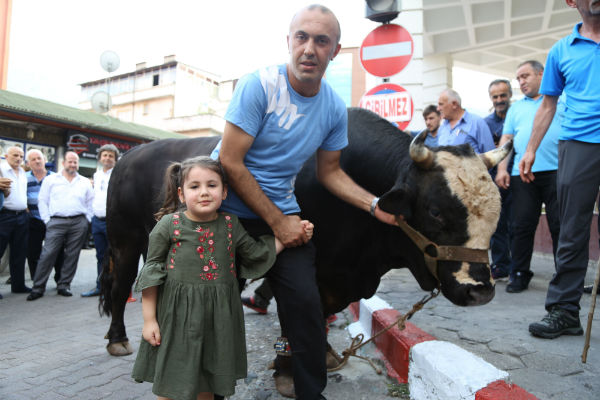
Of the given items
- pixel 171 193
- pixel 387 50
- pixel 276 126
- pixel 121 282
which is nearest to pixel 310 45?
pixel 276 126

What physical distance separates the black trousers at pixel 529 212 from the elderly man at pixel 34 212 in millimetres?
6495

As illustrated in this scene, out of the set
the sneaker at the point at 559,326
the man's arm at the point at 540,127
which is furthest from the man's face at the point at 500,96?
the sneaker at the point at 559,326

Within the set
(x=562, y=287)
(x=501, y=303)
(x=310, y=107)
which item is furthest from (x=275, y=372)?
(x=501, y=303)

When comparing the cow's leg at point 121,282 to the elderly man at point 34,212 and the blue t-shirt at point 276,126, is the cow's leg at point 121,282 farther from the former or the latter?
the elderly man at point 34,212

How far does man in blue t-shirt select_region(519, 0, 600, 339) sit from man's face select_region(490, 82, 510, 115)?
269 centimetres

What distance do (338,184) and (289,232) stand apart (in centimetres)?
54

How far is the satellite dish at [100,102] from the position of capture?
16.3m

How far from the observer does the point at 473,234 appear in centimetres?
240

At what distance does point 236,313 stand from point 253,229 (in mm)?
462

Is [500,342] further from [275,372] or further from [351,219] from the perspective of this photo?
[275,372]

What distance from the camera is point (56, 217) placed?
658cm

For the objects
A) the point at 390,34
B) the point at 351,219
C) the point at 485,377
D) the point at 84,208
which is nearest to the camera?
the point at 485,377

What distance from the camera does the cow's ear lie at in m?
2.49

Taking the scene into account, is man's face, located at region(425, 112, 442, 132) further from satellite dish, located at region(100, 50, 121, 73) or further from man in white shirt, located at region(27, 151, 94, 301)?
satellite dish, located at region(100, 50, 121, 73)
